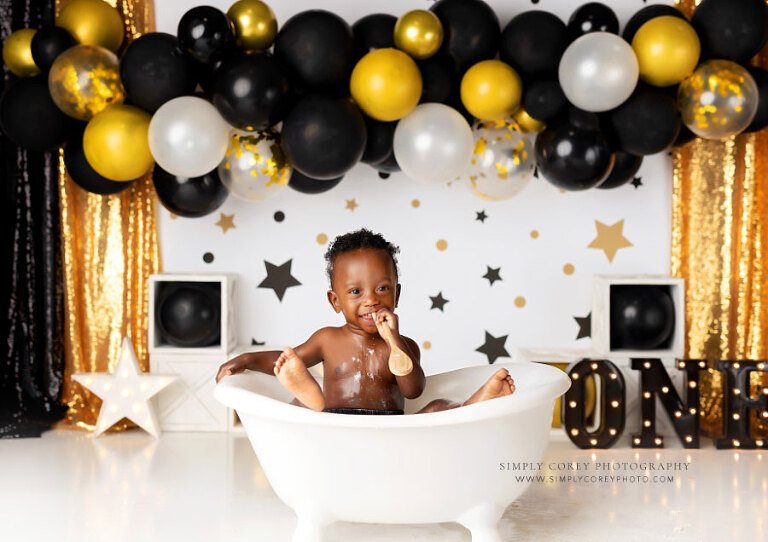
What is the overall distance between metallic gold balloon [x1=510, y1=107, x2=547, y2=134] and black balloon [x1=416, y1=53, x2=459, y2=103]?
282mm

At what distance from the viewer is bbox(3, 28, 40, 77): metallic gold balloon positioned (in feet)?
9.61

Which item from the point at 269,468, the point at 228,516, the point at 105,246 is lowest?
the point at 228,516

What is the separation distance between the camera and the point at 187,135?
261cm

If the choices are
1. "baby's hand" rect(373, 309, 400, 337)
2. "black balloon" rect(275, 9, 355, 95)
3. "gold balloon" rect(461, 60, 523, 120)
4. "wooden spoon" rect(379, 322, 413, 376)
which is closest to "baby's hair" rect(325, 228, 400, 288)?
"baby's hand" rect(373, 309, 400, 337)

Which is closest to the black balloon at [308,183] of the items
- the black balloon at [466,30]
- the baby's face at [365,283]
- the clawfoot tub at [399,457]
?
the black balloon at [466,30]

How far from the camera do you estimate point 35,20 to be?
3182 millimetres

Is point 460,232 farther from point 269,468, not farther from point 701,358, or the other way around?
point 269,468

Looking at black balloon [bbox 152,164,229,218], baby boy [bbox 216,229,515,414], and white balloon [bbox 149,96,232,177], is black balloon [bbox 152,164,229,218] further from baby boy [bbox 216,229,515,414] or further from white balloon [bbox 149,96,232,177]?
baby boy [bbox 216,229,515,414]

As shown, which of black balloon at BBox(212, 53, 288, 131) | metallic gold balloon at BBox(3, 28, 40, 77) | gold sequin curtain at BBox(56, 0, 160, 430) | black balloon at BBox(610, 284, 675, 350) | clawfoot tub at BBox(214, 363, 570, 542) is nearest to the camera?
clawfoot tub at BBox(214, 363, 570, 542)

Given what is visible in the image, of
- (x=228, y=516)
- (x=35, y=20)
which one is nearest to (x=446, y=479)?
(x=228, y=516)

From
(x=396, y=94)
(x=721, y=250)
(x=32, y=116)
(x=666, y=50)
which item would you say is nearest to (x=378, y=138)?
(x=396, y=94)

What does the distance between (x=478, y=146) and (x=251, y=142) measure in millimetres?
811

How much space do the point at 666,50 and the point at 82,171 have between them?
214cm

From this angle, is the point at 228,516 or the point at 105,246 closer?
the point at 228,516
